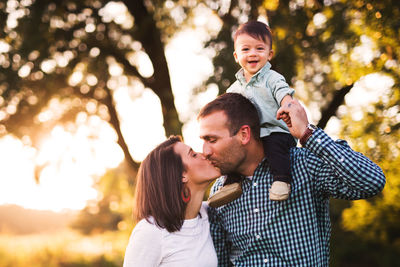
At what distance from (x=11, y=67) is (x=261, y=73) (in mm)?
5382

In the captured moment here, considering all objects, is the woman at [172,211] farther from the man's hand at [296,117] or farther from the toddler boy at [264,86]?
the man's hand at [296,117]

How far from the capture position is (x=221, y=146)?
A: 2.57 m

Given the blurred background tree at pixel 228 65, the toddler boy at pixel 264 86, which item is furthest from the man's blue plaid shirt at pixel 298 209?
the blurred background tree at pixel 228 65

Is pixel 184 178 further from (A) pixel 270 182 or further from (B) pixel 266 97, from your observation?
(B) pixel 266 97

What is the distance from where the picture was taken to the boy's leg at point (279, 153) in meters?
2.41

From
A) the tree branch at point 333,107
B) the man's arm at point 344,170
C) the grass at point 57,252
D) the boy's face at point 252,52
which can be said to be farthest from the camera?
the grass at point 57,252

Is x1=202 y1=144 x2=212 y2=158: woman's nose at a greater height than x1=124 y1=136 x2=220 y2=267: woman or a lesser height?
greater

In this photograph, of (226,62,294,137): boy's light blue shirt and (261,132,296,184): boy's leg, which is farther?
(226,62,294,137): boy's light blue shirt

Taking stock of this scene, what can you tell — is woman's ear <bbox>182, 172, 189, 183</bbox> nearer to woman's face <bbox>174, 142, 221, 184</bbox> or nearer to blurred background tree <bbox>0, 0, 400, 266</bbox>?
woman's face <bbox>174, 142, 221, 184</bbox>

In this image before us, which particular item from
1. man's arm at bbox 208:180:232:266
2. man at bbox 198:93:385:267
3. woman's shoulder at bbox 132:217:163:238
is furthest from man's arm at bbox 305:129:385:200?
woman's shoulder at bbox 132:217:163:238

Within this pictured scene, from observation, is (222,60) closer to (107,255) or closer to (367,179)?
(367,179)

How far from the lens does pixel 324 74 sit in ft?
22.9

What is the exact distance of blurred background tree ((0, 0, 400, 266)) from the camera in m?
4.98

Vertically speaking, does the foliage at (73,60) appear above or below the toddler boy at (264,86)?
above
